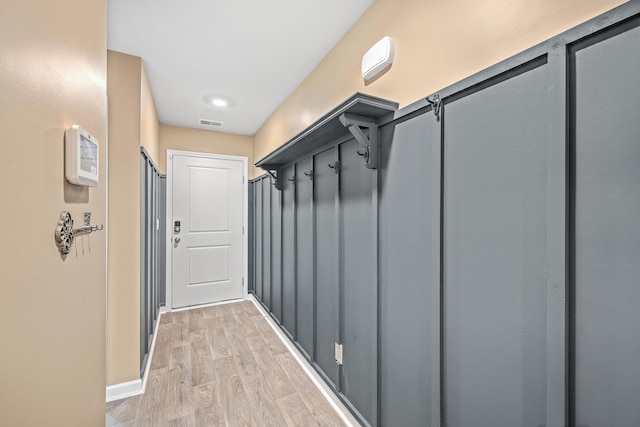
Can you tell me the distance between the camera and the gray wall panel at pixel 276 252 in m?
3.11

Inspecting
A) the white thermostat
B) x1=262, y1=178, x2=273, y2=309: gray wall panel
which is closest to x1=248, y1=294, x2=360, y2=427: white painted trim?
x1=262, y1=178, x2=273, y2=309: gray wall panel

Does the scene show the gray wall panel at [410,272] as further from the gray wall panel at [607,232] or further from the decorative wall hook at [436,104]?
the gray wall panel at [607,232]

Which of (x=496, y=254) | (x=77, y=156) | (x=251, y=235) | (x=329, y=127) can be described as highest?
(x=329, y=127)

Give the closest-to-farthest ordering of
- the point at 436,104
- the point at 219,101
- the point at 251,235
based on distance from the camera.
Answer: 1. the point at 436,104
2. the point at 219,101
3. the point at 251,235

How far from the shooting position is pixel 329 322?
2.10 meters

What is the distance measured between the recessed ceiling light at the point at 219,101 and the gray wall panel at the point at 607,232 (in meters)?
2.96

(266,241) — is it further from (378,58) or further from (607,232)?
(607,232)

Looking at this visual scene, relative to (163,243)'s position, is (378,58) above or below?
above

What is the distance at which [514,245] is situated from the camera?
954mm

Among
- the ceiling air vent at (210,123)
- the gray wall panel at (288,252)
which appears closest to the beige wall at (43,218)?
the gray wall panel at (288,252)

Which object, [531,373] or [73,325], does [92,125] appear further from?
[531,373]

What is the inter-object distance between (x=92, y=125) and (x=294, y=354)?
2.34m

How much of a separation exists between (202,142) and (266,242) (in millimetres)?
1799

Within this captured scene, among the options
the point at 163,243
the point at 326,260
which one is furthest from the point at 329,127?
the point at 163,243
